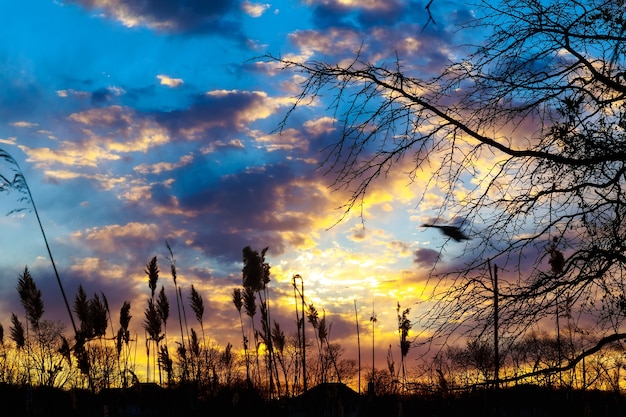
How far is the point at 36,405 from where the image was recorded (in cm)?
741

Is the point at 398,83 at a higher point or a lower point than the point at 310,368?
higher

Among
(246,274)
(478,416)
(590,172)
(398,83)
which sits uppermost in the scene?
(398,83)

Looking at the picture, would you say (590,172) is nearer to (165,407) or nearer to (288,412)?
(288,412)

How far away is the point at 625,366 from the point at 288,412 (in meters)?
4.22

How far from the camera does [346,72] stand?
670 centimetres

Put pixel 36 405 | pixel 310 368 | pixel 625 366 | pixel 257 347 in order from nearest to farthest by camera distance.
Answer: pixel 625 366 < pixel 36 405 < pixel 310 368 < pixel 257 347

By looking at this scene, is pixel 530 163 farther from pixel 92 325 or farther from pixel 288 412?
pixel 92 325

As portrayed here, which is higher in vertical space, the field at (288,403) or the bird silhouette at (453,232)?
the bird silhouette at (453,232)

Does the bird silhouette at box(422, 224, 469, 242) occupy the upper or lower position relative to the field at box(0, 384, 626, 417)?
upper

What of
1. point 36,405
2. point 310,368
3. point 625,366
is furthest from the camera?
point 310,368

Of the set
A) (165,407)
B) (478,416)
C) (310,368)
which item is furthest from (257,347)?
(478,416)

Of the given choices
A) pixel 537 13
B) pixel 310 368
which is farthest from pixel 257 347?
pixel 537 13

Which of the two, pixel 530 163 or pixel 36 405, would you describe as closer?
pixel 530 163

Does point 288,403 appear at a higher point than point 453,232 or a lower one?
lower
